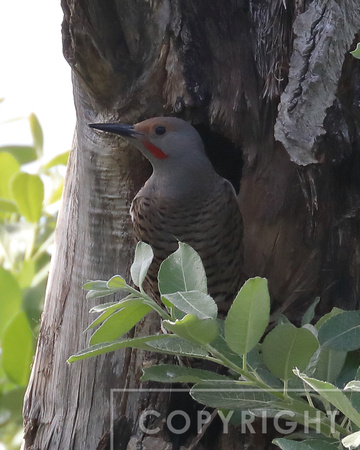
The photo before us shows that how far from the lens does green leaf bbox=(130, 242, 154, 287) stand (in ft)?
4.60

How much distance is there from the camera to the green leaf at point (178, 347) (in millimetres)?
1403

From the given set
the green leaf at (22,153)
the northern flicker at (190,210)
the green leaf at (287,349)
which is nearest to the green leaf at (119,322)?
the green leaf at (287,349)

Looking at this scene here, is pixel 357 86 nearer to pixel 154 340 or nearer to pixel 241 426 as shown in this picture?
pixel 154 340

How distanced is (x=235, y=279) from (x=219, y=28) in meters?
0.79

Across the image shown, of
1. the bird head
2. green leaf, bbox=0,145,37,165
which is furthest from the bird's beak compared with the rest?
green leaf, bbox=0,145,37,165

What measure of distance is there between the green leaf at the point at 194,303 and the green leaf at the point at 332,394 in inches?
7.8

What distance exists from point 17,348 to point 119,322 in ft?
4.15

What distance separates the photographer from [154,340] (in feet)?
4.78

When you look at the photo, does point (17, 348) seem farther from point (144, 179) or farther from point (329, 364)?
point (329, 364)

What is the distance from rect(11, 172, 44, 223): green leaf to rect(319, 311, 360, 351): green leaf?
1463mm

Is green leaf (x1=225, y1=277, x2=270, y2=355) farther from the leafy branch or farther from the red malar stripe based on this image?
the red malar stripe

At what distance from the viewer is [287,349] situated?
1.46 metres

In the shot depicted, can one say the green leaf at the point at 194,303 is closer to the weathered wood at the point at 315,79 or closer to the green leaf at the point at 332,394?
the green leaf at the point at 332,394

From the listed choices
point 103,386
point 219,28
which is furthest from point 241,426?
point 219,28
